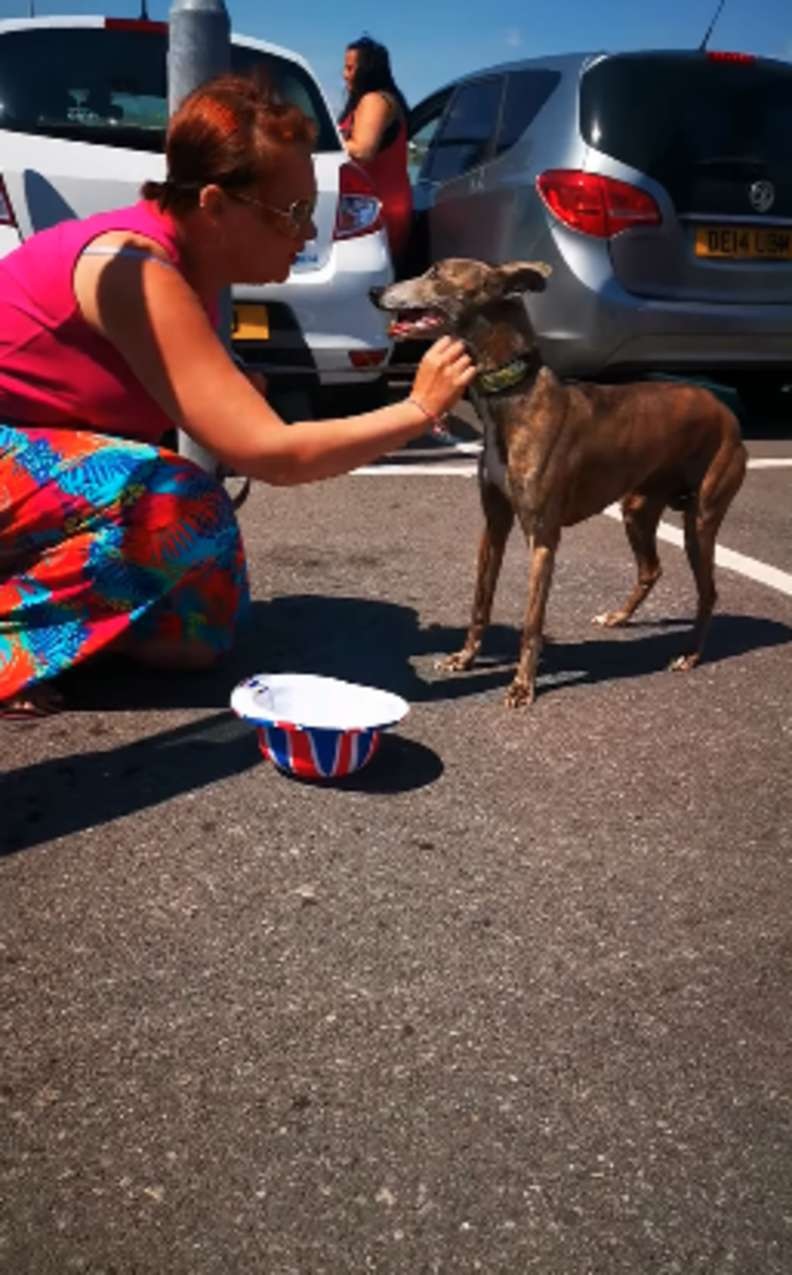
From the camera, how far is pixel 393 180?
22.5 feet

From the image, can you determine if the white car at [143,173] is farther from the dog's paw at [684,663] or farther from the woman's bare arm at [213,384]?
the woman's bare arm at [213,384]

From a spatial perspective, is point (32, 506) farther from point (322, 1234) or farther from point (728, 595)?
point (728, 595)

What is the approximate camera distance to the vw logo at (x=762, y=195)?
6203mm

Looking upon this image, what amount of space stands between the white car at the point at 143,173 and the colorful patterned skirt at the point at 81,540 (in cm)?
241

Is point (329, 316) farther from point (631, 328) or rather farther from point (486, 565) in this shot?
point (486, 565)

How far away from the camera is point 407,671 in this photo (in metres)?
3.70

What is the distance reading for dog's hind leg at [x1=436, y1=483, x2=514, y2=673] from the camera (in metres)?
3.64

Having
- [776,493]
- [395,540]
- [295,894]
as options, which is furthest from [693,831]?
[776,493]

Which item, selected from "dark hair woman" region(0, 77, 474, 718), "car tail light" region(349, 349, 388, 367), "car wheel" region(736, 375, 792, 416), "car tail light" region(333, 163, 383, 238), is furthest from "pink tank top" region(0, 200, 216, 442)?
"car wheel" region(736, 375, 792, 416)

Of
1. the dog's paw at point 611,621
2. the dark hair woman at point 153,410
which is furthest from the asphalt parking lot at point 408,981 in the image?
the dog's paw at point 611,621

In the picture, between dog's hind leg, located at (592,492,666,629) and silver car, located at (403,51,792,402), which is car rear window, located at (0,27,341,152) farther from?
dog's hind leg, located at (592,492,666,629)

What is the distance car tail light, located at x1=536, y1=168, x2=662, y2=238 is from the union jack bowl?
146 inches

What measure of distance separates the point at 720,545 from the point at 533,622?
2.10 m

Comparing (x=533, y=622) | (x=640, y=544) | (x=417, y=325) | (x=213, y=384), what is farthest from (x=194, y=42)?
(x=640, y=544)
